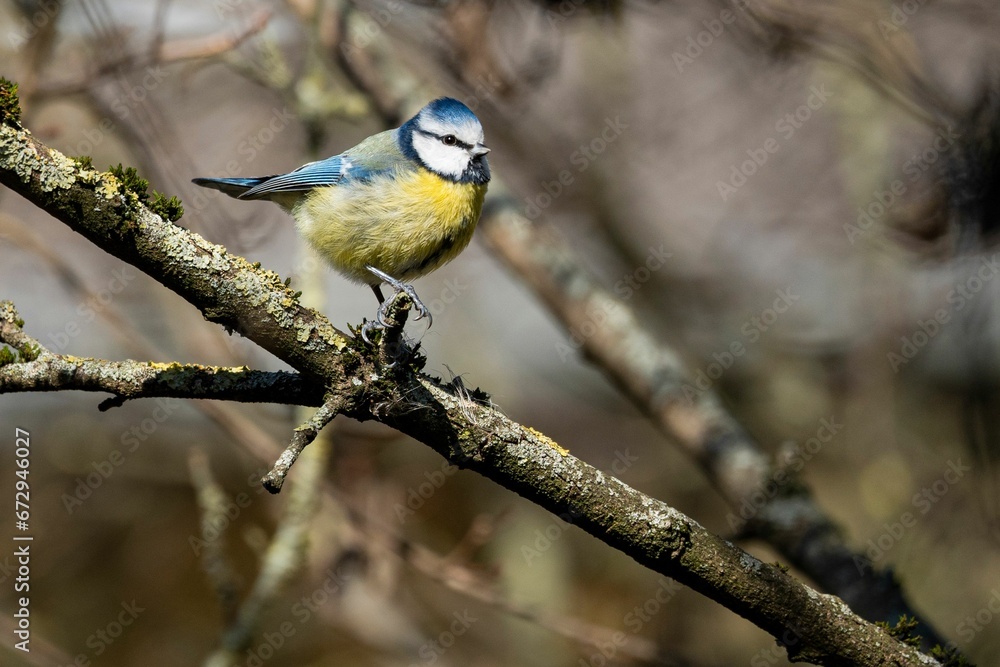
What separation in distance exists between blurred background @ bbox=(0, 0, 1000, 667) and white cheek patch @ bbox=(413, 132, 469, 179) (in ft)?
2.86

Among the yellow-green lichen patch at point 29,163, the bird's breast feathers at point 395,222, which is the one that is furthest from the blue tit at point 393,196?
the yellow-green lichen patch at point 29,163

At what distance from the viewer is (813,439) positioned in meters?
5.36

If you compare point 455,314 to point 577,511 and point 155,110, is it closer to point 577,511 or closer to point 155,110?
point 155,110

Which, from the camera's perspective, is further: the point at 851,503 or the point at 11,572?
the point at 851,503

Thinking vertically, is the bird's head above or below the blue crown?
below

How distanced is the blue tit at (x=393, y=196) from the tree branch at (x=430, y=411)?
3.48ft

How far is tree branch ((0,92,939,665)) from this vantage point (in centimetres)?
162

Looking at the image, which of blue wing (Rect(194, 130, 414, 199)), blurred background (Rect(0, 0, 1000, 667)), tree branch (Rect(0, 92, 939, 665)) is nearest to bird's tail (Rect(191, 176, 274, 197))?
blue wing (Rect(194, 130, 414, 199))

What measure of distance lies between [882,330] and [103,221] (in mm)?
4754

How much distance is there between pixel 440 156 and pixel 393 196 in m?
0.32

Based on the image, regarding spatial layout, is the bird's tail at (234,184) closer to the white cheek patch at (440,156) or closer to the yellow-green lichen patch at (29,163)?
the white cheek patch at (440,156)

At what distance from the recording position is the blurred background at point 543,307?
12.8 ft

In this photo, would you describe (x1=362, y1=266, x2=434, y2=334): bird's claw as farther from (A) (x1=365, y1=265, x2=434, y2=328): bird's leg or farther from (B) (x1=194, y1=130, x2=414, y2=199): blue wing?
(B) (x1=194, y1=130, x2=414, y2=199): blue wing

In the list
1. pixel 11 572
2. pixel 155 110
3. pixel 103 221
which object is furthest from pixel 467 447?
pixel 11 572
